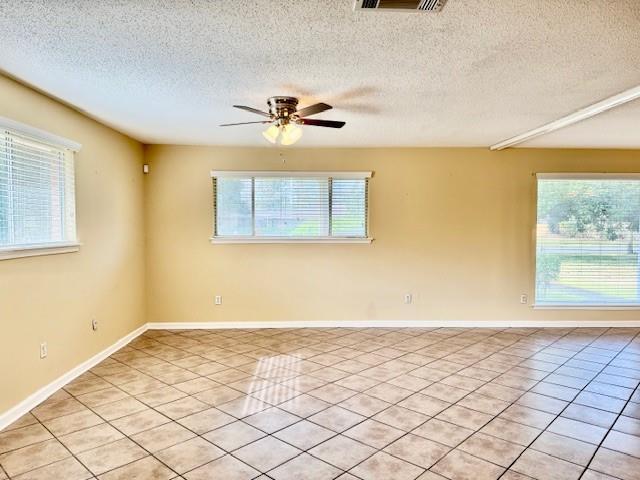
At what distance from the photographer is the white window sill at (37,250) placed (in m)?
2.78

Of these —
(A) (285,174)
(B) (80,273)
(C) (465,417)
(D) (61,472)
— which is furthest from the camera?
(A) (285,174)

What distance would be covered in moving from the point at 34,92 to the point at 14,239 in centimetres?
110

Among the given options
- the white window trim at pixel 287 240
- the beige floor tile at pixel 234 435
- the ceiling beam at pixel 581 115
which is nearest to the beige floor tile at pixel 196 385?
the beige floor tile at pixel 234 435

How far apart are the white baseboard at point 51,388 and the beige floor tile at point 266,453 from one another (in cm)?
164

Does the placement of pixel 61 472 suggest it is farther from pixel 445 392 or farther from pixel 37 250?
pixel 445 392

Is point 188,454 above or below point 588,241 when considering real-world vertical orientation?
below

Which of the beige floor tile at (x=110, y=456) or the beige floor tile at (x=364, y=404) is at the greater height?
the beige floor tile at (x=110, y=456)

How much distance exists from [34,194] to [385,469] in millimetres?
3184

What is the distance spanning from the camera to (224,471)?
2283mm

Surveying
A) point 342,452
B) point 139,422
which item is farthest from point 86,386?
point 342,452

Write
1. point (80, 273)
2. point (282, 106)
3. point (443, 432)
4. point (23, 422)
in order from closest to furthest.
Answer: point (443, 432) < point (23, 422) < point (282, 106) < point (80, 273)

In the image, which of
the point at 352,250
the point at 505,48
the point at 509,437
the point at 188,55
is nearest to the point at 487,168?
the point at 352,250

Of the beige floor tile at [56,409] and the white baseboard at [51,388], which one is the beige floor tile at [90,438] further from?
the white baseboard at [51,388]

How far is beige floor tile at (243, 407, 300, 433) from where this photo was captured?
2.78m
